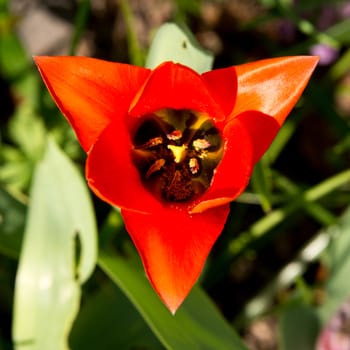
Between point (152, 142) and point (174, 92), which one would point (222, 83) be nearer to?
point (174, 92)

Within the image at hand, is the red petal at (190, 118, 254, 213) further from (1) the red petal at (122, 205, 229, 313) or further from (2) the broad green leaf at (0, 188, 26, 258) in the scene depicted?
(2) the broad green leaf at (0, 188, 26, 258)

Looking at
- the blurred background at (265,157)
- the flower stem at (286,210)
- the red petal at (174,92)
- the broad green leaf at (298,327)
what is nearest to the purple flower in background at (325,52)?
the blurred background at (265,157)

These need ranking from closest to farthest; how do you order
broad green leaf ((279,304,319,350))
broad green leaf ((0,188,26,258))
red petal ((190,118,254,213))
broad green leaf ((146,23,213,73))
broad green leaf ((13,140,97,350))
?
red petal ((190,118,254,213)) < broad green leaf ((146,23,213,73)) < broad green leaf ((13,140,97,350)) < broad green leaf ((0,188,26,258)) < broad green leaf ((279,304,319,350))

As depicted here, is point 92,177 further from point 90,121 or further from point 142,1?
point 142,1

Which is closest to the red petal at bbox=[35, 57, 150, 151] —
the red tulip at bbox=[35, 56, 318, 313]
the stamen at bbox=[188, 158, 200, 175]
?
the red tulip at bbox=[35, 56, 318, 313]

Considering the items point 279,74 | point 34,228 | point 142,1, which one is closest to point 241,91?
point 279,74

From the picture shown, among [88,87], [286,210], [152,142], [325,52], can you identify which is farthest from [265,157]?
[88,87]
